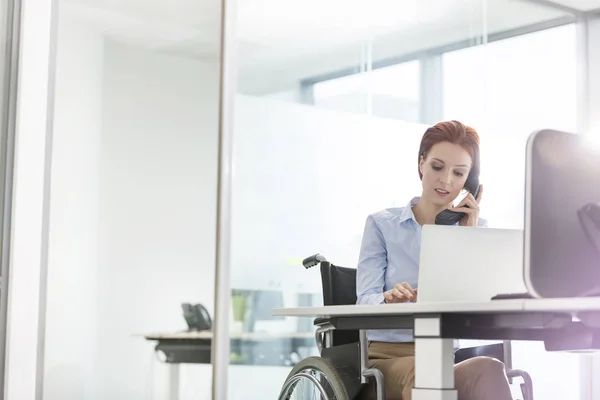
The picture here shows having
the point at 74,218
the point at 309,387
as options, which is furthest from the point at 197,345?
the point at 309,387

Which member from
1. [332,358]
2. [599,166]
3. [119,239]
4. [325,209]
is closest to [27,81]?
[119,239]

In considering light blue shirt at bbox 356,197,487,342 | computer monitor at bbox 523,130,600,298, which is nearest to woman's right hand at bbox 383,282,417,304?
light blue shirt at bbox 356,197,487,342

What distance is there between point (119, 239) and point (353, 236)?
45.0 inches

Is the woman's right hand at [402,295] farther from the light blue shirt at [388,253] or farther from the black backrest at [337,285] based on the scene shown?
the black backrest at [337,285]

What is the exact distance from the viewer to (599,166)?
72.1 inches

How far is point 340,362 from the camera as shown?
8.77 ft

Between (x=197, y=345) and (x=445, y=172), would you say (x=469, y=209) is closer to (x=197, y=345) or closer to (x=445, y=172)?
(x=445, y=172)

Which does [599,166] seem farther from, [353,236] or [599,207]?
[353,236]

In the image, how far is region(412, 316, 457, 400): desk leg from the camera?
1.96m

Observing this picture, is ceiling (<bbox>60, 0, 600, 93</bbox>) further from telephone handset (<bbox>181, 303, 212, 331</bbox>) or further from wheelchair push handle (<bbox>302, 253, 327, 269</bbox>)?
wheelchair push handle (<bbox>302, 253, 327, 269</bbox>)

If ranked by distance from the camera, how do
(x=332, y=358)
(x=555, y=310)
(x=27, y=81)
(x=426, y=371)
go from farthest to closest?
1. (x=27, y=81)
2. (x=332, y=358)
3. (x=426, y=371)
4. (x=555, y=310)

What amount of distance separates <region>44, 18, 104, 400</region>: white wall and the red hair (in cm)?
168

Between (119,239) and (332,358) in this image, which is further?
(119,239)

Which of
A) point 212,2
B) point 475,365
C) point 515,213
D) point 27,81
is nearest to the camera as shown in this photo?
point 475,365
